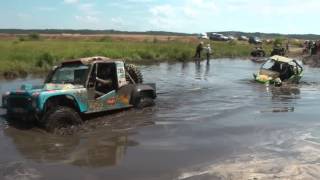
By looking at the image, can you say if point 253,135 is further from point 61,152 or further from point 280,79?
point 280,79

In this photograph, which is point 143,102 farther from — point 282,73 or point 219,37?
point 219,37

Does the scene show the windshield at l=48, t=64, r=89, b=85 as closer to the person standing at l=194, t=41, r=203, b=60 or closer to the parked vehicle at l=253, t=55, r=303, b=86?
the parked vehicle at l=253, t=55, r=303, b=86

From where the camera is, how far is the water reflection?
10572mm

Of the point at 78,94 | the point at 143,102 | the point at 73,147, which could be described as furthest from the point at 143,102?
the point at 73,147

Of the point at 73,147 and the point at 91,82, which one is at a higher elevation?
the point at 91,82

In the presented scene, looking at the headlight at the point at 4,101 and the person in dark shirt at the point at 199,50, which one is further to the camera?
the person in dark shirt at the point at 199,50

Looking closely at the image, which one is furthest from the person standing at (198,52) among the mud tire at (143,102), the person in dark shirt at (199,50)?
the mud tire at (143,102)

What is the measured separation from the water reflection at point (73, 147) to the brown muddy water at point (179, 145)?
0.02m

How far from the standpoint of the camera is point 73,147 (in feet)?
38.2

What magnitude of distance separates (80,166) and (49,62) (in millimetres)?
24102

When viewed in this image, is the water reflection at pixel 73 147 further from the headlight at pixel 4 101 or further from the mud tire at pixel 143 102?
the mud tire at pixel 143 102

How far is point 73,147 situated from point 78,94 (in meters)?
1.97

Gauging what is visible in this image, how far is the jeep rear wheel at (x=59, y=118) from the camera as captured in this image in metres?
12.5

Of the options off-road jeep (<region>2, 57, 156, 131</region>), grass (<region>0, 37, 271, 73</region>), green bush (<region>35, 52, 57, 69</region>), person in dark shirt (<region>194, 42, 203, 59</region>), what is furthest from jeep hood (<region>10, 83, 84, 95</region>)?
person in dark shirt (<region>194, 42, 203, 59</region>)
